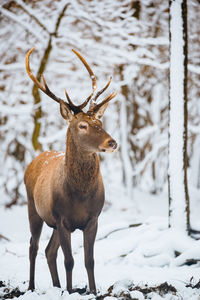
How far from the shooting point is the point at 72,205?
373 centimetres

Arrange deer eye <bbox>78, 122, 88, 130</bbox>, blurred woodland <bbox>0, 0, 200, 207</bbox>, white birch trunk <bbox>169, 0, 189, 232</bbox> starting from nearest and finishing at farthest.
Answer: deer eye <bbox>78, 122, 88, 130</bbox> → white birch trunk <bbox>169, 0, 189, 232</bbox> → blurred woodland <bbox>0, 0, 200, 207</bbox>

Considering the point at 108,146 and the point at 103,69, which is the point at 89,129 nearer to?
the point at 108,146

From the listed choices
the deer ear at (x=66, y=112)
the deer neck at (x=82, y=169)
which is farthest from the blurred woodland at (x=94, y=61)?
the deer neck at (x=82, y=169)

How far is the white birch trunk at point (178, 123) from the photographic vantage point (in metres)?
5.29

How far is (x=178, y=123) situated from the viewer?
531cm

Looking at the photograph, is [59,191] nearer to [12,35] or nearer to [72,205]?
[72,205]

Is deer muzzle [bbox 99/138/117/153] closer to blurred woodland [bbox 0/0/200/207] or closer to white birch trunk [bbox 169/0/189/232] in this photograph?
white birch trunk [bbox 169/0/189/232]

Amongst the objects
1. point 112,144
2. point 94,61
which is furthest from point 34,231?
point 94,61

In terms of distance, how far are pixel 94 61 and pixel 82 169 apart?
6.08 metres

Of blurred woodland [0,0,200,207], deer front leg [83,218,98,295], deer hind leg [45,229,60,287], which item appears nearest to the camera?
deer front leg [83,218,98,295]

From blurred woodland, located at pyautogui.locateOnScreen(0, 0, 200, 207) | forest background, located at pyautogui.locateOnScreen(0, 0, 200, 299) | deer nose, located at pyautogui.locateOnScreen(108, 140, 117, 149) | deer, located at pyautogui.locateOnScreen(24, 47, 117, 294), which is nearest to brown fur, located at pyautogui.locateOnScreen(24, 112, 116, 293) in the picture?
deer, located at pyautogui.locateOnScreen(24, 47, 117, 294)

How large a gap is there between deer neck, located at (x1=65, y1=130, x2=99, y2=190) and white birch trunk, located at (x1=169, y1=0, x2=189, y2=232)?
6.29ft

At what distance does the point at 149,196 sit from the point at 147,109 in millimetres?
3235

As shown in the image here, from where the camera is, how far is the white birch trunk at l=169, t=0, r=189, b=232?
529 centimetres
